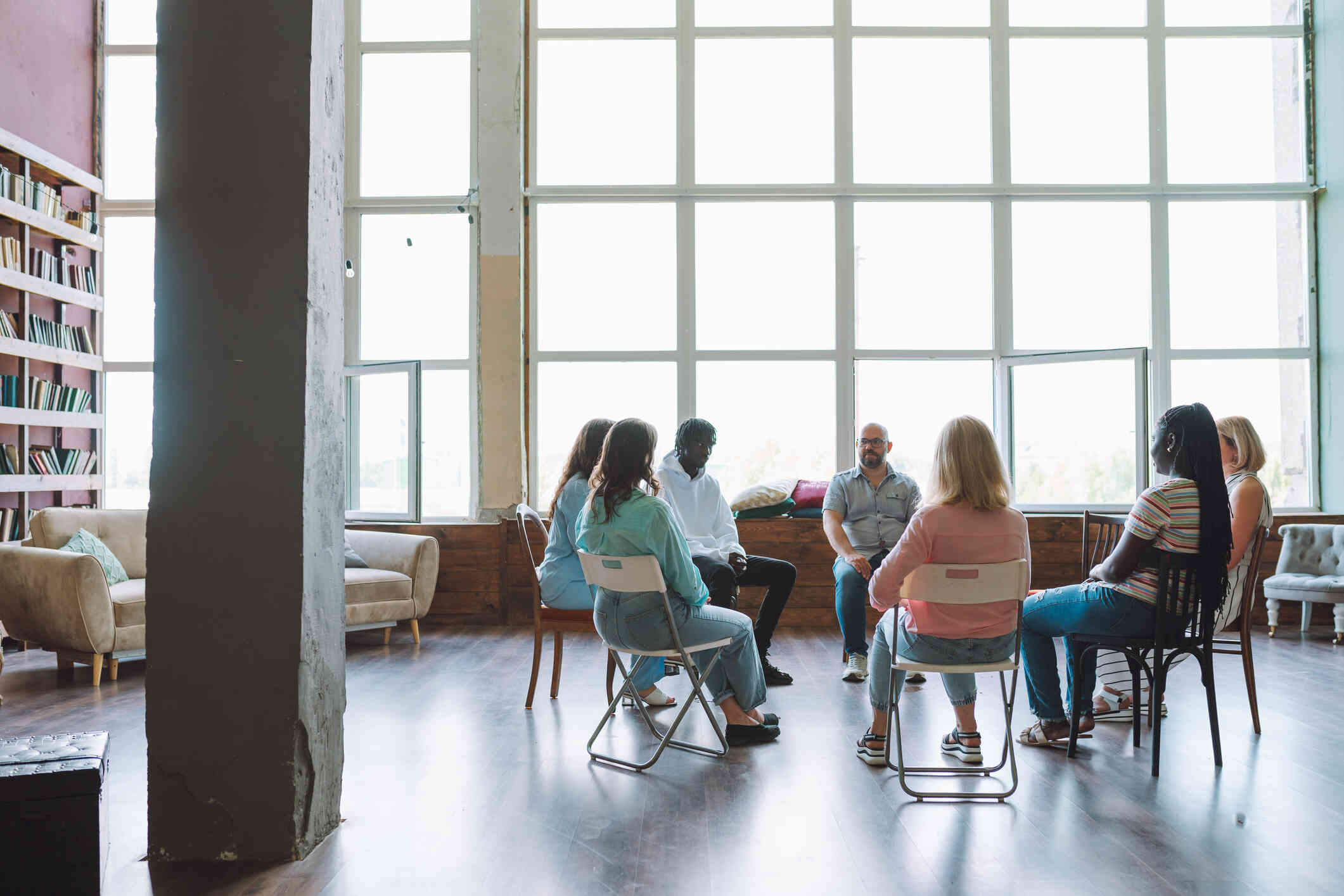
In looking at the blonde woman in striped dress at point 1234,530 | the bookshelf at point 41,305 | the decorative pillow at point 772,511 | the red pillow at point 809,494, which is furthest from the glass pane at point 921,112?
the bookshelf at point 41,305

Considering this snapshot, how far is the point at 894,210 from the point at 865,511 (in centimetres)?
349

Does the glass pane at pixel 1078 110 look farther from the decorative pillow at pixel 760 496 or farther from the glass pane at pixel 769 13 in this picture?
the decorative pillow at pixel 760 496

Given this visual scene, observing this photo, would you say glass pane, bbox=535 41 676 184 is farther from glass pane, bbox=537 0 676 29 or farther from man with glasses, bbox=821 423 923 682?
man with glasses, bbox=821 423 923 682

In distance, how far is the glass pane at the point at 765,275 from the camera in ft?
25.2

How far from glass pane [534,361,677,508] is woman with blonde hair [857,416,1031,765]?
4523mm

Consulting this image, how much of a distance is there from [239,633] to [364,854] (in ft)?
2.25

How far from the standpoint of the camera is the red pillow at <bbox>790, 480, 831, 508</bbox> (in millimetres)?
7016

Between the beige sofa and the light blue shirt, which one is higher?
the light blue shirt

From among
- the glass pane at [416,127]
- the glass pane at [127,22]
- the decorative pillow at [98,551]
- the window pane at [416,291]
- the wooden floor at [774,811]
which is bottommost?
the wooden floor at [774,811]

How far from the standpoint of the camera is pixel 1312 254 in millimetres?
7555

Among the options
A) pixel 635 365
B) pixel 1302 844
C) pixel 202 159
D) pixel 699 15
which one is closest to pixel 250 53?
pixel 202 159

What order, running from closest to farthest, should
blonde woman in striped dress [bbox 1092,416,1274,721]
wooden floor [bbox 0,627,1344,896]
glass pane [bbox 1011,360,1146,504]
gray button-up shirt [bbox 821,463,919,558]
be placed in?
wooden floor [bbox 0,627,1344,896], blonde woman in striped dress [bbox 1092,416,1274,721], gray button-up shirt [bbox 821,463,919,558], glass pane [bbox 1011,360,1146,504]

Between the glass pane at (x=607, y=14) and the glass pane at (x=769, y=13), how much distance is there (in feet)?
0.93

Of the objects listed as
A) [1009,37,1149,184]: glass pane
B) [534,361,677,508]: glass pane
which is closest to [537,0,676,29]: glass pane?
[534,361,677,508]: glass pane
